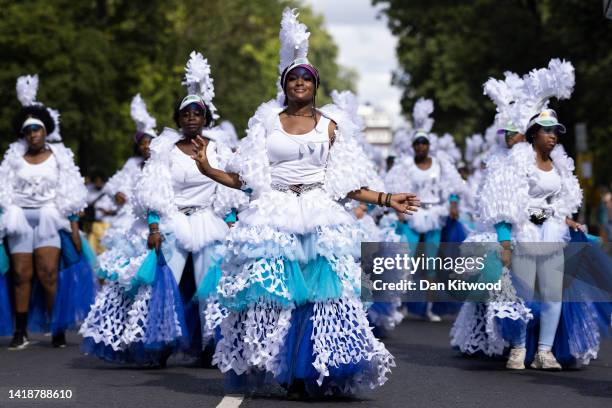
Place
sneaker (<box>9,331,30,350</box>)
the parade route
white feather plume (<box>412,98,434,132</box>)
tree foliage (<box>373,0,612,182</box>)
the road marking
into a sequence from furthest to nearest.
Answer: tree foliage (<box>373,0,612,182</box>) < white feather plume (<box>412,98,434,132</box>) < sneaker (<box>9,331,30,350</box>) < the parade route < the road marking

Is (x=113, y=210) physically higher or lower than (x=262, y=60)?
lower

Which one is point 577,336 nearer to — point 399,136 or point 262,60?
point 399,136

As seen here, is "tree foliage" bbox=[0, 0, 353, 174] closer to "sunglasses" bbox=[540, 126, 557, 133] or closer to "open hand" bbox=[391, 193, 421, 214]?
"sunglasses" bbox=[540, 126, 557, 133]

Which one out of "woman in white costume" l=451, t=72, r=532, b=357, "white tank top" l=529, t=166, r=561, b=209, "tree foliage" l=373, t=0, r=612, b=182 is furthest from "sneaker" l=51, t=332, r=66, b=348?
"tree foliage" l=373, t=0, r=612, b=182

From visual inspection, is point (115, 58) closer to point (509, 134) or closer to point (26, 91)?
point (26, 91)

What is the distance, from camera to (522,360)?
41.4 ft

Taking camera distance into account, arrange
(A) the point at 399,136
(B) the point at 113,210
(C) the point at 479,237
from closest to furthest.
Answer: (C) the point at 479,237 < (A) the point at 399,136 < (B) the point at 113,210

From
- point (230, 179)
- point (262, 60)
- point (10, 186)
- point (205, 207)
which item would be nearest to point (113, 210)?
point (10, 186)

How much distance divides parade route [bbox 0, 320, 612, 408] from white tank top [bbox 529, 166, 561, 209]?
4.61ft

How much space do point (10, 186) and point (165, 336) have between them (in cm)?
334

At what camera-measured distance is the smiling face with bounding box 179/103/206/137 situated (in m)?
12.8

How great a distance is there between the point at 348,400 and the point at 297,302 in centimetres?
73

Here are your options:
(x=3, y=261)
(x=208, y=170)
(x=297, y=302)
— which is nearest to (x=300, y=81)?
(x=208, y=170)

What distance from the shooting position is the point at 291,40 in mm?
10469
